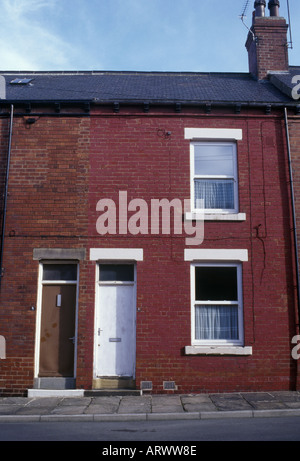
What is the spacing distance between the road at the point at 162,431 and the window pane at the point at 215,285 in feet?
9.97

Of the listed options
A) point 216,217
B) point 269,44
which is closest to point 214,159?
point 216,217

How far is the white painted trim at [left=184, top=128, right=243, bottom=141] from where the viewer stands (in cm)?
1016

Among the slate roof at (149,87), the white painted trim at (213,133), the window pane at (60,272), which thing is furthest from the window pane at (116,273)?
the slate roof at (149,87)

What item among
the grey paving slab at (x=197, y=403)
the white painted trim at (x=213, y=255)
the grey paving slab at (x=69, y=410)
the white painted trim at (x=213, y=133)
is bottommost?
the grey paving slab at (x=69, y=410)

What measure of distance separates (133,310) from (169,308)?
0.84 metres

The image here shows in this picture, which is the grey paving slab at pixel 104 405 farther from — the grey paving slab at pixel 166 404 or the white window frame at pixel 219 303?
the white window frame at pixel 219 303

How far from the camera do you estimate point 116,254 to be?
376 inches

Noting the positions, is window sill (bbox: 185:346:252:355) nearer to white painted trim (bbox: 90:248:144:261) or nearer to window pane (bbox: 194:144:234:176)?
white painted trim (bbox: 90:248:144:261)

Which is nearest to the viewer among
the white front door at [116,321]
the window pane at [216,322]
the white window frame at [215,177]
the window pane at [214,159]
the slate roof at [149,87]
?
the white front door at [116,321]

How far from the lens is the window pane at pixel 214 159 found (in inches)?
403

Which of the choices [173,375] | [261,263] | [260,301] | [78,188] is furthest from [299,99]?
[173,375]

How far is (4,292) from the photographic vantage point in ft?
31.0

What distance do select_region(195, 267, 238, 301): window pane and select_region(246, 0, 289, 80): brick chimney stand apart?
6543 mm

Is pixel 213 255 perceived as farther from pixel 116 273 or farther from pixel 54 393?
pixel 54 393
